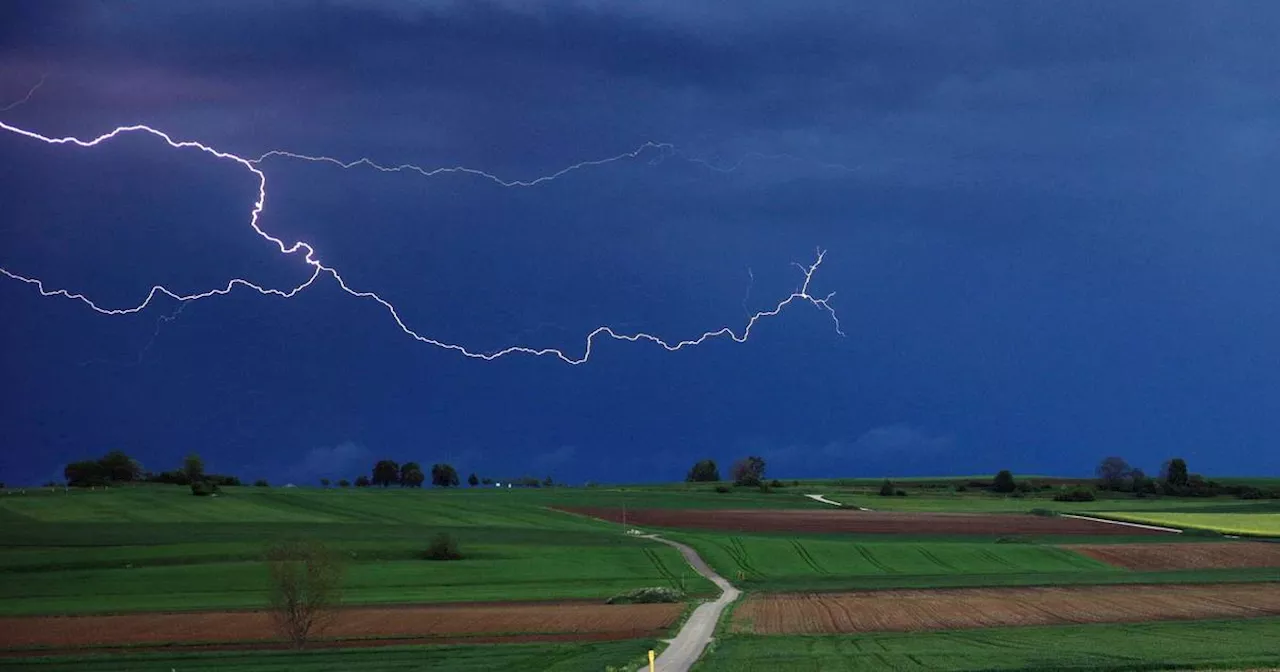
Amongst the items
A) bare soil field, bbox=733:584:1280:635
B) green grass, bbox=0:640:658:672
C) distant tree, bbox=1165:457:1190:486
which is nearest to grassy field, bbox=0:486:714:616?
bare soil field, bbox=733:584:1280:635

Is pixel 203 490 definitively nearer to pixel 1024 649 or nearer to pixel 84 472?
pixel 84 472

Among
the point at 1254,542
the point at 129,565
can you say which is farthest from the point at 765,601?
the point at 1254,542

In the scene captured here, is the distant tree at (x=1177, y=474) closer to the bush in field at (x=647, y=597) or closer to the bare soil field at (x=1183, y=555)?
the bare soil field at (x=1183, y=555)

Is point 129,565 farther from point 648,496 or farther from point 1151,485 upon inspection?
point 1151,485

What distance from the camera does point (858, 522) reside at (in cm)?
10156

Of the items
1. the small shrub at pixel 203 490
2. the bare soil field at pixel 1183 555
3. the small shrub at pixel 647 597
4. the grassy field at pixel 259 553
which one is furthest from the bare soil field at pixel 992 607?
the small shrub at pixel 203 490

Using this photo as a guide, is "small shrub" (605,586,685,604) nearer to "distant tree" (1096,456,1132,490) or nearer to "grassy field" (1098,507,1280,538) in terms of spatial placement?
"grassy field" (1098,507,1280,538)

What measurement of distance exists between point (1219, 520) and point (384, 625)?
87.9 meters

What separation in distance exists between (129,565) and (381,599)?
22.7 m

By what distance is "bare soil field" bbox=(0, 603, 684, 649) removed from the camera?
41906 millimetres

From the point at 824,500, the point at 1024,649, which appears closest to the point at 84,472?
the point at 824,500

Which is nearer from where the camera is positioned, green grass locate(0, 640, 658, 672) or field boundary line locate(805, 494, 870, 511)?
green grass locate(0, 640, 658, 672)

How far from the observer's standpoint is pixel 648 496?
479 feet

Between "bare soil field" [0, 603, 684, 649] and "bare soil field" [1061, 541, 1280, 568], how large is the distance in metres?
35.8
